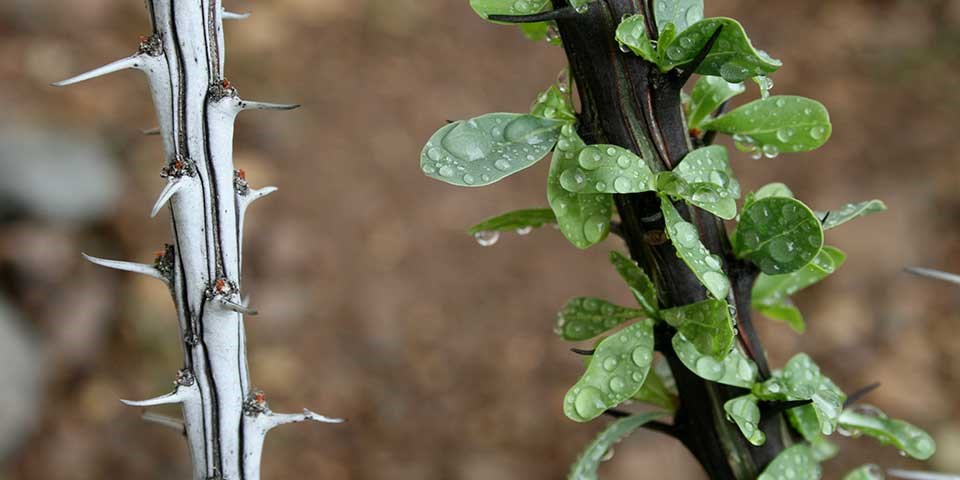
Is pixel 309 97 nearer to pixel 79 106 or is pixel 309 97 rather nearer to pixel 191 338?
pixel 79 106

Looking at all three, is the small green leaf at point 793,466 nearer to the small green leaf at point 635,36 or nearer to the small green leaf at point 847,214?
the small green leaf at point 847,214

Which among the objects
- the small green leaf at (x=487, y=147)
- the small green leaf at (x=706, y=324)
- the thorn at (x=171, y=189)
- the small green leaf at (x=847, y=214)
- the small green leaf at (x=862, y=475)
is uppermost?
the small green leaf at (x=487, y=147)

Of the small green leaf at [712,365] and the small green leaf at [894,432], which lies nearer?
the small green leaf at [712,365]

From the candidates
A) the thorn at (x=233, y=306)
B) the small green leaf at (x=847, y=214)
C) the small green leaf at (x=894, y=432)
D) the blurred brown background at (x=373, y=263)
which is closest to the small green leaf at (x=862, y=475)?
the small green leaf at (x=894, y=432)

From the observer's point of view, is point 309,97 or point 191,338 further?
point 309,97

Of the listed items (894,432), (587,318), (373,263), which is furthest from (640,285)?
(373,263)

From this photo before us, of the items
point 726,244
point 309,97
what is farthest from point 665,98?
point 309,97

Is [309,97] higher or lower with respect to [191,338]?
lower

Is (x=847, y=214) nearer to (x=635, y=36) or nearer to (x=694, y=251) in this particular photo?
(x=694, y=251)
